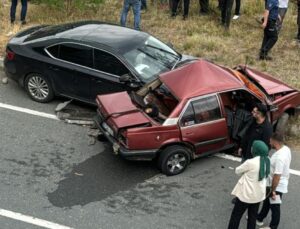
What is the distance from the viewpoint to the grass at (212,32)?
40.8ft

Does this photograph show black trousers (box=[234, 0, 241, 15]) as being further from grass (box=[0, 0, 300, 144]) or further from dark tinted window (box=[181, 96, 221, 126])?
dark tinted window (box=[181, 96, 221, 126])

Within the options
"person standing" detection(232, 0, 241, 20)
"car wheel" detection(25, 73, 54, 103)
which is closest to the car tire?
"car wheel" detection(25, 73, 54, 103)

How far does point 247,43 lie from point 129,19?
342 centimetres

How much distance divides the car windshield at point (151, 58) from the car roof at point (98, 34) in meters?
0.14

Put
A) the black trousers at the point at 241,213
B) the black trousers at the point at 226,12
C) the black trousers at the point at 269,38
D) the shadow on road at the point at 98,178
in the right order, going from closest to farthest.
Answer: the black trousers at the point at 241,213 → the shadow on road at the point at 98,178 → the black trousers at the point at 269,38 → the black trousers at the point at 226,12

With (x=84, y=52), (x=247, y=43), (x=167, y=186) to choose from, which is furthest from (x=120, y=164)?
(x=247, y=43)

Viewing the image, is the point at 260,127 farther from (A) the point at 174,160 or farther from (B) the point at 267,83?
(B) the point at 267,83

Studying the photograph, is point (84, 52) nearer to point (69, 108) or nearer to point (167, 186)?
point (69, 108)

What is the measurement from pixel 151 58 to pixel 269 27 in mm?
3565

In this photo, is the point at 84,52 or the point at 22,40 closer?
the point at 84,52

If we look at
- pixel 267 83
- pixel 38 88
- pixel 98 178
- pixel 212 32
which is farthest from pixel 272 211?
pixel 212 32

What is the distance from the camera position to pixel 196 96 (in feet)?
28.0

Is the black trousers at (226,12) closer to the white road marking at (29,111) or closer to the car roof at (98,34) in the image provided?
the car roof at (98,34)

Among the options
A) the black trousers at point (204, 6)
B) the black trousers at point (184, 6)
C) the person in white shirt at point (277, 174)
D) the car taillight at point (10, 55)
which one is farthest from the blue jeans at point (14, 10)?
the person in white shirt at point (277, 174)
